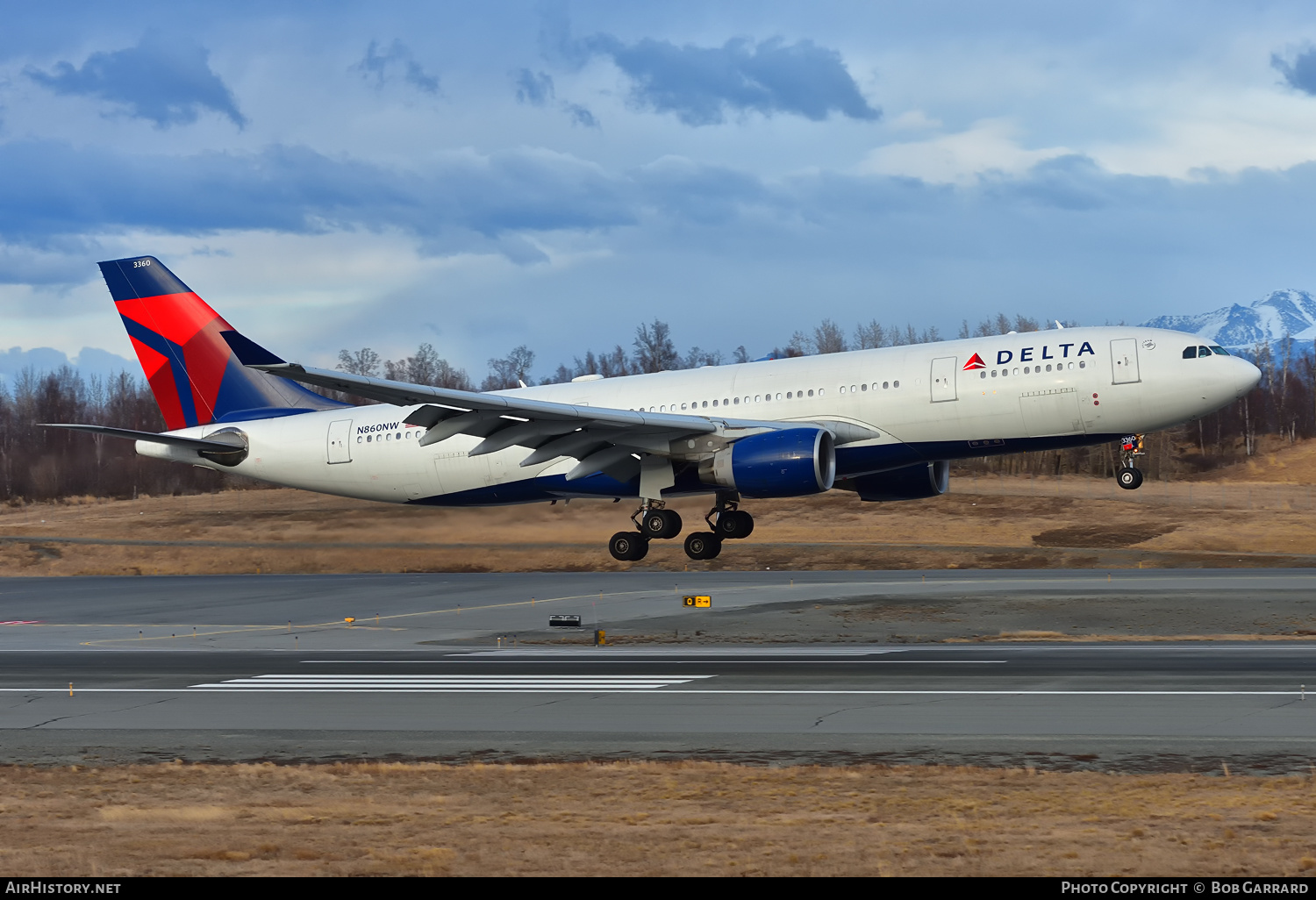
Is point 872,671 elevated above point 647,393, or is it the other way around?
point 647,393

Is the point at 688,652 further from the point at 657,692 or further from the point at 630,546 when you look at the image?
the point at 657,692

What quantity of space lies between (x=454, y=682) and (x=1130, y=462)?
1883cm

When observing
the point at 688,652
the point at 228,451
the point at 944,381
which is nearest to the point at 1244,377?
the point at 944,381

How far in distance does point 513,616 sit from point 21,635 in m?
18.1

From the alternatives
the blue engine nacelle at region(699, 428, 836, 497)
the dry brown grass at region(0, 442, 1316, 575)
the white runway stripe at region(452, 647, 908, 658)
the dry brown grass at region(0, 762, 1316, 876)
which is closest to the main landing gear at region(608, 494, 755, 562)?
the white runway stripe at region(452, 647, 908, 658)

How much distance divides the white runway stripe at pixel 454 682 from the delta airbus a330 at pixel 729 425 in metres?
6.82

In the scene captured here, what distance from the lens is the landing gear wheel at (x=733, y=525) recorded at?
4025 centimetres

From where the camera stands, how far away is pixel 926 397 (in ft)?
119

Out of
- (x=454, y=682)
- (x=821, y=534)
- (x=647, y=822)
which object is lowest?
(x=454, y=682)

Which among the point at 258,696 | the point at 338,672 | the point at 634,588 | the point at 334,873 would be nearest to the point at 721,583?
the point at 634,588

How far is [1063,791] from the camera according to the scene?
18031 mm

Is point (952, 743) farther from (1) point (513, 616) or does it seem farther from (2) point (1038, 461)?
(2) point (1038, 461)

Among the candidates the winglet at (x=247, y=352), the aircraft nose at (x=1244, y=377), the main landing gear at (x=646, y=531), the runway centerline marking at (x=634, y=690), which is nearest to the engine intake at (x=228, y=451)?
the winglet at (x=247, y=352)
